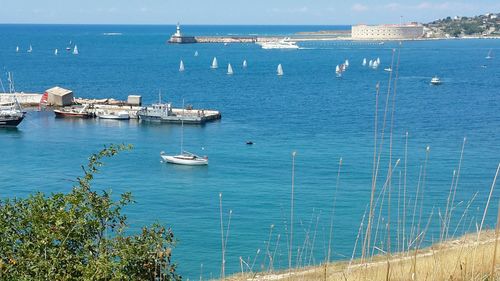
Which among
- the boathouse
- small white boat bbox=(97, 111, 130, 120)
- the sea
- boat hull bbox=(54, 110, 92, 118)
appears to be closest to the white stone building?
the sea

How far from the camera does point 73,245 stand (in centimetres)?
655

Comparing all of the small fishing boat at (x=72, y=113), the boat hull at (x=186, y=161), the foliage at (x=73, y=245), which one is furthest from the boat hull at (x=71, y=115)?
the foliage at (x=73, y=245)

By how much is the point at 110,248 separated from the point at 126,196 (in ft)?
4.29

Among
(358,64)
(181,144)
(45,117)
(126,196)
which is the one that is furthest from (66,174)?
(358,64)

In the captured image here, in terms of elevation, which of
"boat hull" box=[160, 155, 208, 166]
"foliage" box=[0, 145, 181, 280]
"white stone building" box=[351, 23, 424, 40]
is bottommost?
"boat hull" box=[160, 155, 208, 166]

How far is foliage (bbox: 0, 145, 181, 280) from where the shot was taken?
5.88 metres

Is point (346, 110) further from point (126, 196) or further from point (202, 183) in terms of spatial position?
point (126, 196)

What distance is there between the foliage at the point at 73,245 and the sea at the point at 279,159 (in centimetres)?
107

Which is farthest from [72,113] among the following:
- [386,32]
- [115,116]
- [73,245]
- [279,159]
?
[386,32]

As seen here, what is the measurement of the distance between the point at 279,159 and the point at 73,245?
2648 centimetres

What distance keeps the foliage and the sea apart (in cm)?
107

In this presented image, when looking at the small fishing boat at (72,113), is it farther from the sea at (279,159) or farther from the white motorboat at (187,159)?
the white motorboat at (187,159)

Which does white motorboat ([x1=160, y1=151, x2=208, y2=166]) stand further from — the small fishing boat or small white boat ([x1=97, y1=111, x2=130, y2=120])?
the small fishing boat

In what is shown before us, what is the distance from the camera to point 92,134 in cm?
4019
